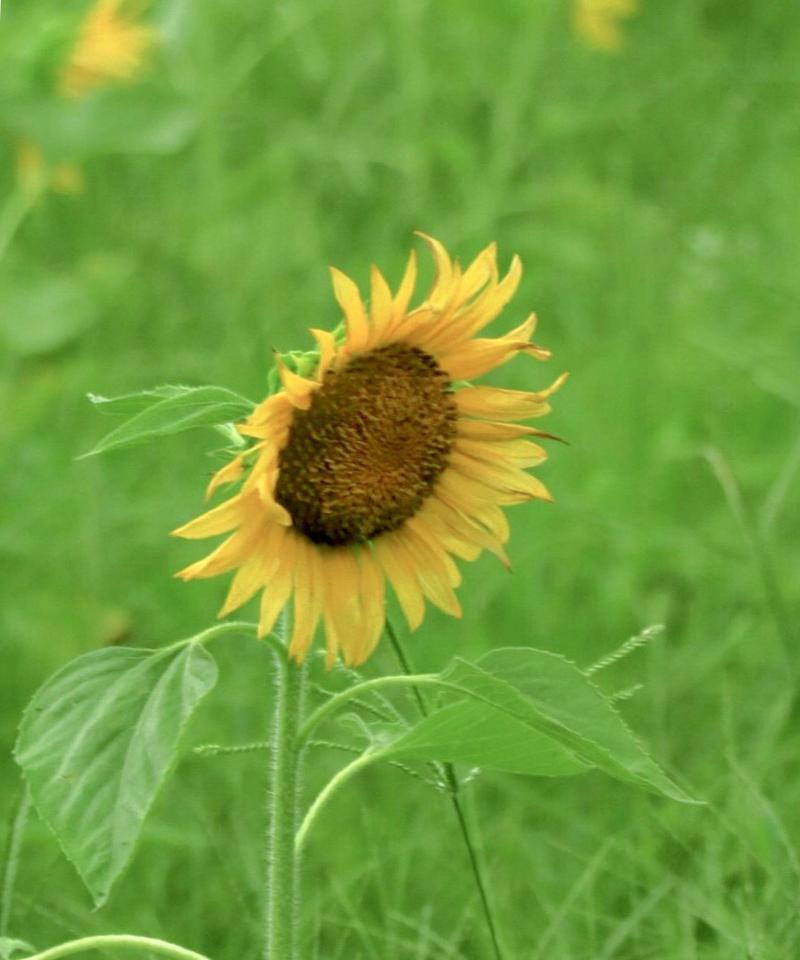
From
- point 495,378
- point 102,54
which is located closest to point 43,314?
point 102,54

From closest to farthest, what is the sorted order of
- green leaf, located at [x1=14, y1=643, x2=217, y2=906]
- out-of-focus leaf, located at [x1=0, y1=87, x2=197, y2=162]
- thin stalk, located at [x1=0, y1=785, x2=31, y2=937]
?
green leaf, located at [x1=14, y1=643, x2=217, y2=906]
thin stalk, located at [x1=0, y1=785, x2=31, y2=937]
out-of-focus leaf, located at [x1=0, y1=87, x2=197, y2=162]

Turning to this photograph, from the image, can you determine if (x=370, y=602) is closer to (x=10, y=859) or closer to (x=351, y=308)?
(x=351, y=308)

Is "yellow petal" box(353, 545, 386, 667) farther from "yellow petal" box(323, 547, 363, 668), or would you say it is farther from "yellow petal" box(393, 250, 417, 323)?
"yellow petal" box(393, 250, 417, 323)

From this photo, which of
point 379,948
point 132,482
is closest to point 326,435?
point 379,948

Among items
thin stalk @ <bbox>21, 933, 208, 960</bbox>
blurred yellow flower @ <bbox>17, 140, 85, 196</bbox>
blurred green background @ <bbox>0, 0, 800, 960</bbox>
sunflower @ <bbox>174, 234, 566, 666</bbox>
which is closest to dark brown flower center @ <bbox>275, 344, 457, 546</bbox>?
→ sunflower @ <bbox>174, 234, 566, 666</bbox>

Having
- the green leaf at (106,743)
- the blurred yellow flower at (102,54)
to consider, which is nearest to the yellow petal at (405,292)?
the green leaf at (106,743)

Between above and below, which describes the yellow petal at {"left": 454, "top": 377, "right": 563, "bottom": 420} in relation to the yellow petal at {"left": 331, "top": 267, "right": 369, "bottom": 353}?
below
